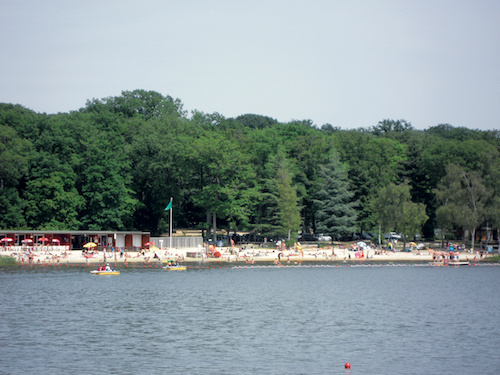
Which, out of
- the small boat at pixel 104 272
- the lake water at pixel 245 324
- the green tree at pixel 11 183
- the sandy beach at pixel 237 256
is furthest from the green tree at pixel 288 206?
the green tree at pixel 11 183

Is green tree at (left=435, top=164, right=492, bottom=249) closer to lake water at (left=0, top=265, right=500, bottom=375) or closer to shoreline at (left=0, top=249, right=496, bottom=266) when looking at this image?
shoreline at (left=0, top=249, right=496, bottom=266)

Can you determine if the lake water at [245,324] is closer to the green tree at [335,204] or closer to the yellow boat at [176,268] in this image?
the yellow boat at [176,268]

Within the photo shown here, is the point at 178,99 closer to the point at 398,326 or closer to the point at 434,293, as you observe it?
the point at 434,293

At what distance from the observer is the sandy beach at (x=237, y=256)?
276ft

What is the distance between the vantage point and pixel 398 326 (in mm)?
43281

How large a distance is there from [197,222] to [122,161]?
55.0 ft

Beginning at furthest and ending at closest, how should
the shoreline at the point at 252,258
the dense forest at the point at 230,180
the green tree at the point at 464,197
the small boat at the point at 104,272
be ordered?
1. the dense forest at the point at 230,180
2. the green tree at the point at 464,197
3. the shoreline at the point at 252,258
4. the small boat at the point at 104,272

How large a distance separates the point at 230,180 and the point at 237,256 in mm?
14397

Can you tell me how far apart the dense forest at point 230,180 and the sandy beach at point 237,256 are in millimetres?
4494

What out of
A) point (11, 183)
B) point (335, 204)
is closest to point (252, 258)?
point (335, 204)

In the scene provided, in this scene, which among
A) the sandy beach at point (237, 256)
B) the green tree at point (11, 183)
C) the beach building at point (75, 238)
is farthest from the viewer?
the green tree at point (11, 183)

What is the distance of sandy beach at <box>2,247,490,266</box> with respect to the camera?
3310 inches

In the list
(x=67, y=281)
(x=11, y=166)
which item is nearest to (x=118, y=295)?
(x=67, y=281)

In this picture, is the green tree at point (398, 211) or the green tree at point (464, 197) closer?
the green tree at point (464, 197)
